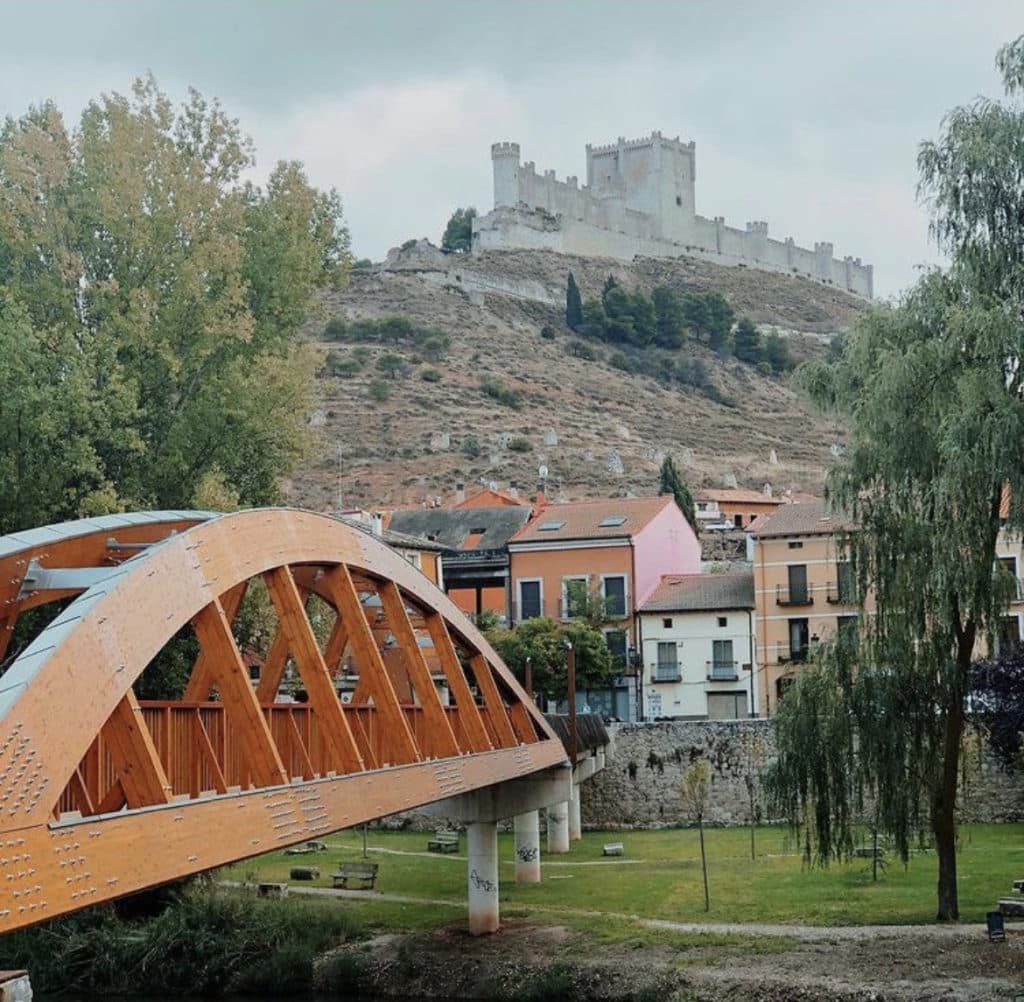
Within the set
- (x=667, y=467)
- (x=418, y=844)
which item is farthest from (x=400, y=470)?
(x=418, y=844)

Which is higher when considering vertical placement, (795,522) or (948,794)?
(795,522)

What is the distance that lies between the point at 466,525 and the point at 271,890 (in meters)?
30.0

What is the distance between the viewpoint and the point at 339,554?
1717 centimetres

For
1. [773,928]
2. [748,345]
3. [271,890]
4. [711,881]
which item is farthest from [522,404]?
[773,928]

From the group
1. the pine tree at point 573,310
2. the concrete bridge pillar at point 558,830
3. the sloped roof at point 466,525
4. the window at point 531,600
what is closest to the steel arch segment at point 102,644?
the concrete bridge pillar at point 558,830

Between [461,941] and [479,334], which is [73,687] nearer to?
[461,941]

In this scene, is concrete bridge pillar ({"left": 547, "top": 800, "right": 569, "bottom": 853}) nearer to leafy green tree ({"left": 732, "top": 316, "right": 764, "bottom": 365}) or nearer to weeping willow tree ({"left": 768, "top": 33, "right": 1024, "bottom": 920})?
weeping willow tree ({"left": 768, "top": 33, "right": 1024, "bottom": 920})

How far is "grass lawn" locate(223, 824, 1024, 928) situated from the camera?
2688 cm

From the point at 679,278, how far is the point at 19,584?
526 ft

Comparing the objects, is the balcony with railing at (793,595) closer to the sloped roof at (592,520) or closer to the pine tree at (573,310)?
the sloped roof at (592,520)

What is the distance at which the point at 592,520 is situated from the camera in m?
55.8

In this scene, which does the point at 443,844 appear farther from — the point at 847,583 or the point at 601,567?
the point at 601,567

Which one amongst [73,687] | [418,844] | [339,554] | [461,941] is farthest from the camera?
[418,844]

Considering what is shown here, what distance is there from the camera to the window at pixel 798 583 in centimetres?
4966
